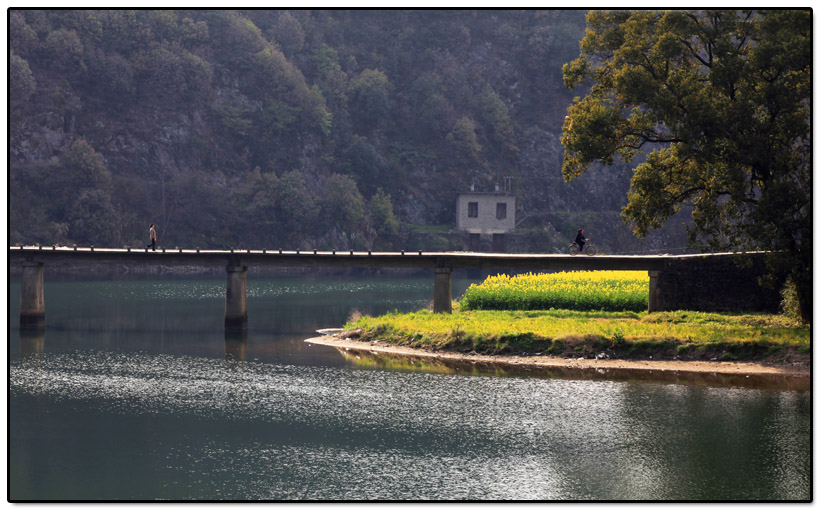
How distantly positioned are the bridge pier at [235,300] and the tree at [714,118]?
55.5 ft

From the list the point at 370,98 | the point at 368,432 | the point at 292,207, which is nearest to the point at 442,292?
the point at 368,432

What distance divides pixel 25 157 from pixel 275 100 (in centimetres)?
3146

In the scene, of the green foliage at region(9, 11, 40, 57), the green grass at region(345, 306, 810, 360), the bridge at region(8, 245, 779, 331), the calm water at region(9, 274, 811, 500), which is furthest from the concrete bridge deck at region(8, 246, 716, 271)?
the green foliage at region(9, 11, 40, 57)

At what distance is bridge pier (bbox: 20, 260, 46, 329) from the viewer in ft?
159

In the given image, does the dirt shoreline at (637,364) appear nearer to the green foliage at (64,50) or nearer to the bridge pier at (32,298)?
the bridge pier at (32,298)

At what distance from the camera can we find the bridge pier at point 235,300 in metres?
47.6

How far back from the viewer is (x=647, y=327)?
37656 mm

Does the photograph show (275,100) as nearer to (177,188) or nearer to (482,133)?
(177,188)

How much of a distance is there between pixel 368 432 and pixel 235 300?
24.3 metres

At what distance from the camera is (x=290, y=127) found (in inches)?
4680

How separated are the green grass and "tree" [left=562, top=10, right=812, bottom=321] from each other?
8.69 feet

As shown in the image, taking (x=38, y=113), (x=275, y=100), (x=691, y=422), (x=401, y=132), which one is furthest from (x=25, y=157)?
(x=691, y=422)

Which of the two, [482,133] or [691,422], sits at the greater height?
[482,133]

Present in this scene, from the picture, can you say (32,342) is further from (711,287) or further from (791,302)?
A: (791,302)
